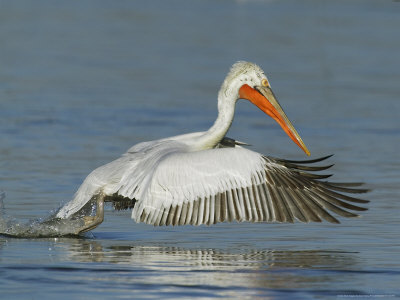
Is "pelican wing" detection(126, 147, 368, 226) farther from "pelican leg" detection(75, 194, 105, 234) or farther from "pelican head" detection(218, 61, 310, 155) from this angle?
"pelican head" detection(218, 61, 310, 155)

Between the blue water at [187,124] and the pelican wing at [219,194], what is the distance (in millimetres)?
321

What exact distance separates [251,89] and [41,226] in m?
2.46

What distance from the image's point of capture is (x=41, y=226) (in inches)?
364

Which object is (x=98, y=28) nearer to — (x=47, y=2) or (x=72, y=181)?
(x=47, y=2)

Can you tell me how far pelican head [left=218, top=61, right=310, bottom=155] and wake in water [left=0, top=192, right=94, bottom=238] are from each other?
1.81 meters

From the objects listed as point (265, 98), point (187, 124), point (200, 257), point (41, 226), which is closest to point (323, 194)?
point (200, 257)

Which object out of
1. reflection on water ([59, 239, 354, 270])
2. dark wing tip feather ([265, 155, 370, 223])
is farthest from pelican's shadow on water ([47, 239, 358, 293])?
dark wing tip feather ([265, 155, 370, 223])

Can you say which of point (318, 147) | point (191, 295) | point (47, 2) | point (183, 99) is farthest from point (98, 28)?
point (191, 295)

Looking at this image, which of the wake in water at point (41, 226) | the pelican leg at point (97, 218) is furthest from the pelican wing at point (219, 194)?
the wake in water at point (41, 226)

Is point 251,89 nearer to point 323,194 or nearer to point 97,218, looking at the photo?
point 323,194

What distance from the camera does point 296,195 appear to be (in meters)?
8.69

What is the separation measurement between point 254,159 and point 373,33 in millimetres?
18653

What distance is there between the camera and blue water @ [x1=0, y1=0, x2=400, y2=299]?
24.9ft

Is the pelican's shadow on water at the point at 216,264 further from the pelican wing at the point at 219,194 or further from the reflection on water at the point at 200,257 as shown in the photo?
the pelican wing at the point at 219,194
